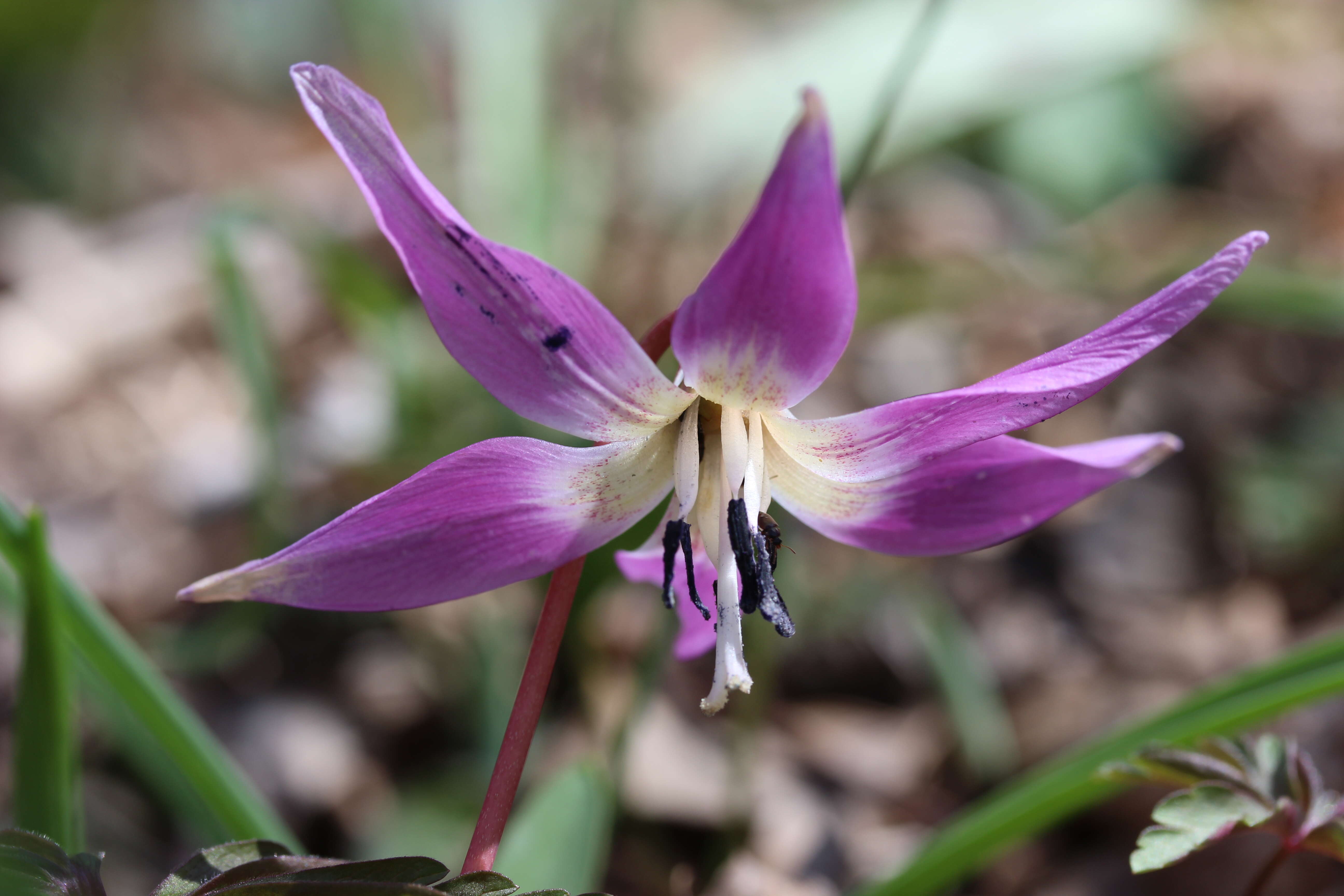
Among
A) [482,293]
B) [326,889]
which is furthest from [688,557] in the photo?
[326,889]

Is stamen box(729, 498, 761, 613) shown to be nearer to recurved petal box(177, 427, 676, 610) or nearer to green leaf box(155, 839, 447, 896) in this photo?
recurved petal box(177, 427, 676, 610)

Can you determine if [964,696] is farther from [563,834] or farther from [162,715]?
[162,715]

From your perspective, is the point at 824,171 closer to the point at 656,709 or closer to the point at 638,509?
the point at 638,509

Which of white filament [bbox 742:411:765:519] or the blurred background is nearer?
white filament [bbox 742:411:765:519]

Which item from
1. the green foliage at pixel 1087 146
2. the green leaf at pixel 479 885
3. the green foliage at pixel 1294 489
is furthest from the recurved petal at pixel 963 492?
the green foliage at pixel 1087 146

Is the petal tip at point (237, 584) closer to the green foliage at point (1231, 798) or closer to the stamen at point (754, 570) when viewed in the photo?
the stamen at point (754, 570)

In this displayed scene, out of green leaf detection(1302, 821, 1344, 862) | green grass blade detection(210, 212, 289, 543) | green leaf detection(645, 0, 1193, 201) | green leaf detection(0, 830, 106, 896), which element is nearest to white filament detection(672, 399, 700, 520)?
green leaf detection(0, 830, 106, 896)

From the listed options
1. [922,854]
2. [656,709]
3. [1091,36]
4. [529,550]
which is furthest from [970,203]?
[529,550]
